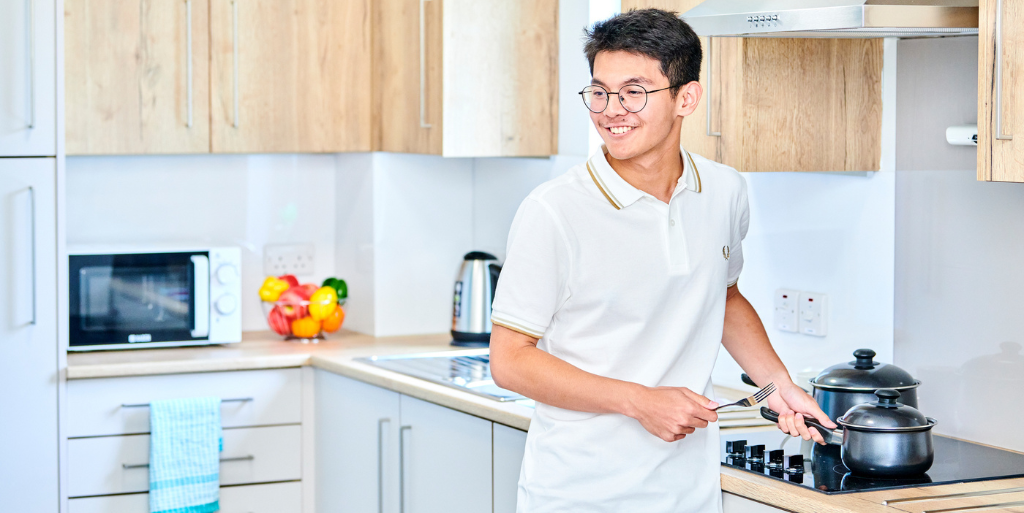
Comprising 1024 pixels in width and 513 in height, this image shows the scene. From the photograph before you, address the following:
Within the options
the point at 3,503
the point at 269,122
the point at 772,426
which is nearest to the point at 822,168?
the point at 772,426

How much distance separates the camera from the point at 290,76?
3244 mm

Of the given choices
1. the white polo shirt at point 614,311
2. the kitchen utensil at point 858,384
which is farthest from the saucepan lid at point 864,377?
the white polo shirt at point 614,311

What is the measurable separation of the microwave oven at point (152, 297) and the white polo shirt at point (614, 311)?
5.46 ft

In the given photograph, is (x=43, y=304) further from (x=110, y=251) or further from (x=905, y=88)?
(x=905, y=88)

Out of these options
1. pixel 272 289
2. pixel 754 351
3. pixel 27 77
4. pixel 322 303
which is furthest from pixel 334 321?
pixel 754 351

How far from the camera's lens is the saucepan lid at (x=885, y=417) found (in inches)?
67.6

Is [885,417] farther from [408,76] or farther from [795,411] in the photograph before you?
[408,76]

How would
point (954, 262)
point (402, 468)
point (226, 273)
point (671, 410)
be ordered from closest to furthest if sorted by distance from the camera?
point (671, 410) < point (954, 262) < point (402, 468) < point (226, 273)

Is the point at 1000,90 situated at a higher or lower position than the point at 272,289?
higher

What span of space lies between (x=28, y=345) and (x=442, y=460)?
1108mm

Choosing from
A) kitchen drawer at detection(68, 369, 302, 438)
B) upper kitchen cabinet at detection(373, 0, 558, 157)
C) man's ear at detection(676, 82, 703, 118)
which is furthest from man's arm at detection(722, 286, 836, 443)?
kitchen drawer at detection(68, 369, 302, 438)

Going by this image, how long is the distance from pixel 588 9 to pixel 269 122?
971 mm

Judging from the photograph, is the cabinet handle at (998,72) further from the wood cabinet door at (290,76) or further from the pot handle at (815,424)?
the wood cabinet door at (290,76)

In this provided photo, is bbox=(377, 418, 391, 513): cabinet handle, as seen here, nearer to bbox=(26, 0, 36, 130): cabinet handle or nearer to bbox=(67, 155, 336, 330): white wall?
bbox=(67, 155, 336, 330): white wall
